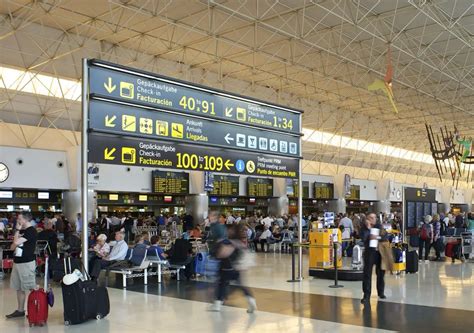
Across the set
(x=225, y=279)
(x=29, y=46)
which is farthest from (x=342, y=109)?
(x=225, y=279)

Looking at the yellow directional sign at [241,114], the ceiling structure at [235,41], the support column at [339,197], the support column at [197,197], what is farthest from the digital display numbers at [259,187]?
the yellow directional sign at [241,114]

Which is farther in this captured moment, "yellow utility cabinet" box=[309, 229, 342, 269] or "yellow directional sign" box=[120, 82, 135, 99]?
"yellow utility cabinet" box=[309, 229, 342, 269]

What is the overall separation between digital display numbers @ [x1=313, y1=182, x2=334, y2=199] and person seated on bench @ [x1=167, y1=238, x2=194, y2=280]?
71.9 ft

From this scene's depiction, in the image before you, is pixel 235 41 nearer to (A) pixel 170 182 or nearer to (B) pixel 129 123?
(A) pixel 170 182

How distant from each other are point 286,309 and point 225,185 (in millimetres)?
19483

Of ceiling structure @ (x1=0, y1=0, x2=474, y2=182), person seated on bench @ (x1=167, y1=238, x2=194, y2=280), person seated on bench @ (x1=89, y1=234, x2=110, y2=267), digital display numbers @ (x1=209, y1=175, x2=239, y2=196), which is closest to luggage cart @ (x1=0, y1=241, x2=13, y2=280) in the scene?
person seated on bench @ (x1=89, y1=234, x2=110, y2=267)

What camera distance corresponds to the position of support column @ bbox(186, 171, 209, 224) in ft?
85.9

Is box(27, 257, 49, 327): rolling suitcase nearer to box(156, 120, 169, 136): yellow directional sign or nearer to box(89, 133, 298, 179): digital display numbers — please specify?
box(89, 133, 298, 179): digital display numbers

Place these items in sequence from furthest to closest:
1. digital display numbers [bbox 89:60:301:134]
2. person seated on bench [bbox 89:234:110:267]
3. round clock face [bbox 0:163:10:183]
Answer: round clock face [bbox 0:163:10:183]
person seated on bench [bbox 89:234:110:267]
digital display numbers [bbox 89:60:301:134]

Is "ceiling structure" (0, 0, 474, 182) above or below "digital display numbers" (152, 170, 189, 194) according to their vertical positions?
above

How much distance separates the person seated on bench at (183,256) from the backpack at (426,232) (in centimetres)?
787

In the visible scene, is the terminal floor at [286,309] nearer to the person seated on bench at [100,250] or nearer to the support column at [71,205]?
the person seated on bench at [100,250]

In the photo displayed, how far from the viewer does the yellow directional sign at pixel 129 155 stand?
8.56 m

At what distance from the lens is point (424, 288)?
1088 centimetres
